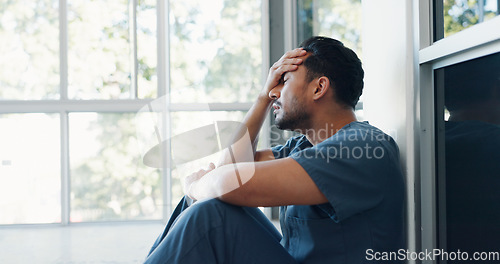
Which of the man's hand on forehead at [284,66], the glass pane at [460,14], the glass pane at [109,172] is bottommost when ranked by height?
the glass pane at [109,172]

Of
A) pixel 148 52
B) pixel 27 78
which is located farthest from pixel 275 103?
pixel 27 78

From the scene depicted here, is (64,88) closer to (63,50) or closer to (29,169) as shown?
(63,50)

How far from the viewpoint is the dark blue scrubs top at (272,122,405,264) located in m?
1.03

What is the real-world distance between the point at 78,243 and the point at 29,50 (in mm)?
1539

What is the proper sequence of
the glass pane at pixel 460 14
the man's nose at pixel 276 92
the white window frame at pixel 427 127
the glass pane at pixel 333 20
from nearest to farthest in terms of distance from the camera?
1. the glass pane at pixel 460 14
2. the white window frame at pixel 427 127
3. the man's nose at pixel 276 92
4. the glass pane at pixel 333 20

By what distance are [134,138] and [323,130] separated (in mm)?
2366

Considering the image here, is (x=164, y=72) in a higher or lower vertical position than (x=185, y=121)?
higher

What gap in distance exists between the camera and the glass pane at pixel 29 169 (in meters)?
3.38

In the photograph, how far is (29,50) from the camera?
3.37 meters

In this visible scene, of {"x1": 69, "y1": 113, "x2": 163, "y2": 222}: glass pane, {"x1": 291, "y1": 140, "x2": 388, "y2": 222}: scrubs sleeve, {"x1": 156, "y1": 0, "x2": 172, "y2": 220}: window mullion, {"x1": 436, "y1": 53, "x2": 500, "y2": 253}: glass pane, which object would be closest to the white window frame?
{"x1": 436, "y1": 53, "x2": 500, "y2": 253}: glass pane

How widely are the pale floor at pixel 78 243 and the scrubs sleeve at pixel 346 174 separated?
5.41 feet

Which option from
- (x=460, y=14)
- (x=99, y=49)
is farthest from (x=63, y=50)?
(x=460, y=14)

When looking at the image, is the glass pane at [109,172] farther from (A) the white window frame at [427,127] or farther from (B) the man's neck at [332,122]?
(A) the white window frame at [427,127]

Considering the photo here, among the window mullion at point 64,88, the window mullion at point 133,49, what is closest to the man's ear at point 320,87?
the window mullion at point 133,49
